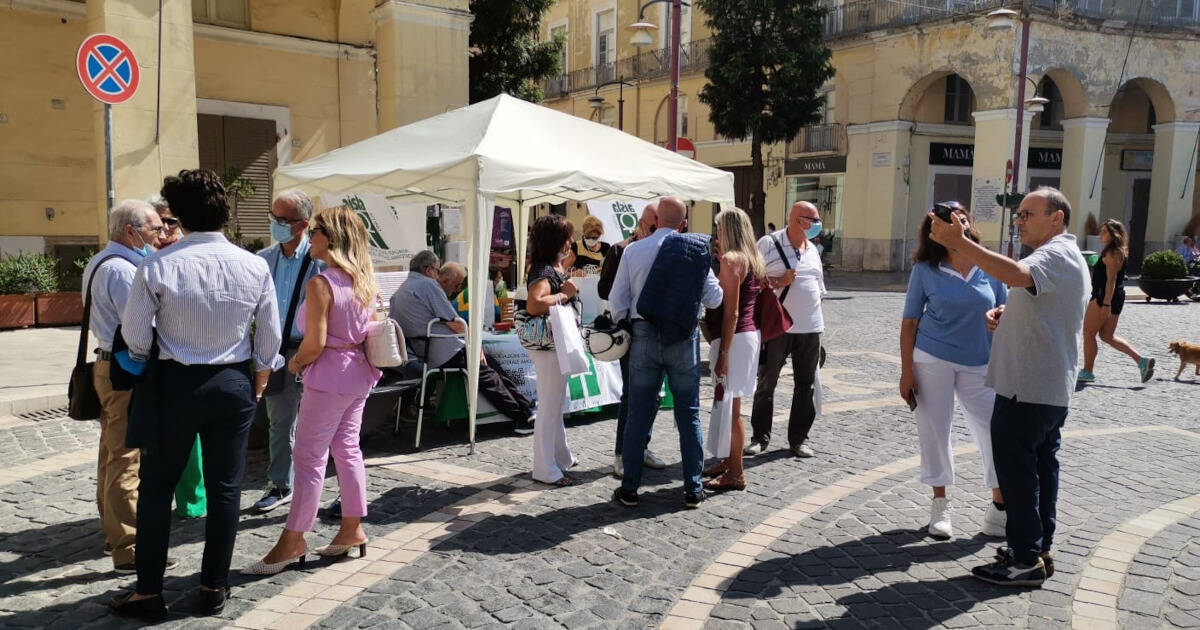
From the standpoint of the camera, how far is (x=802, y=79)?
80.2 ft

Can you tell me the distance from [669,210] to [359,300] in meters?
1.98

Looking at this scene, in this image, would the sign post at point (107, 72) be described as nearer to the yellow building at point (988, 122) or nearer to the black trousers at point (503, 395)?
the black trousers at point (503, 395)

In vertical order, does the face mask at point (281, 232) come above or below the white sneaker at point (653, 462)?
above

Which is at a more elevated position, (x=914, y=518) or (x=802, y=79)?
(x=802, y=79)

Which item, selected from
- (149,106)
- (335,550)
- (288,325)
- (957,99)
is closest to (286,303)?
(288,325)

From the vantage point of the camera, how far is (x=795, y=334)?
20.9 ft

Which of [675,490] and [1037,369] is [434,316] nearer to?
[675,490]

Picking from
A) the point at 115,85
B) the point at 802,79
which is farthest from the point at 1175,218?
the point at 115,85

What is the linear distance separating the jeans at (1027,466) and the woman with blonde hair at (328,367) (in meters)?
3.10

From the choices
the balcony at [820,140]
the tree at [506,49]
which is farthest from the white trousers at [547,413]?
the balcony at [820,140]

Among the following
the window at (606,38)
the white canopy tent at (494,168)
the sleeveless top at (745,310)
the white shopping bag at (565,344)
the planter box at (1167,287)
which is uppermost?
the window at (606,38)

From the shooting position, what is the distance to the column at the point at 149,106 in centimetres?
1024

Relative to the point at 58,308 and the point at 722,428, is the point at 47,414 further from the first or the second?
the point at 722,428

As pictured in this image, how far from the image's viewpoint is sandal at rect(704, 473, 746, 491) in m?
5.50
